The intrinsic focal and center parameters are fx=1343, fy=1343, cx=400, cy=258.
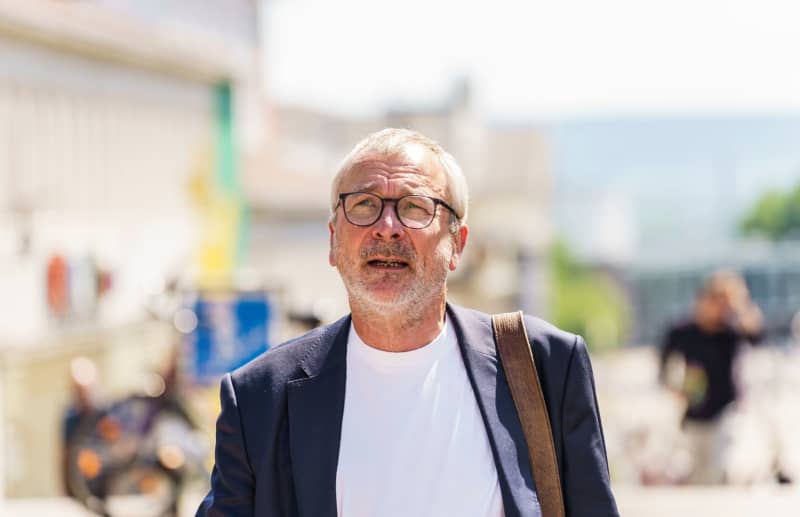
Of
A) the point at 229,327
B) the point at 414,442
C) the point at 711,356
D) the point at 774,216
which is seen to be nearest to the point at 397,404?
the point at 414,442

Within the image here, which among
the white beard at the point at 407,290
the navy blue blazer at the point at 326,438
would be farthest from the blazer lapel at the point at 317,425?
the white beard at the point at 407,290

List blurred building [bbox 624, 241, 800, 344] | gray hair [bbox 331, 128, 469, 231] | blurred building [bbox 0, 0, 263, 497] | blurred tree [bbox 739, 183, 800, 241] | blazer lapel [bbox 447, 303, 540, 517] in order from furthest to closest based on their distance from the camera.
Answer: blurred tree [bbox 739, 183, 800, 241] → blurred building [bbox 624, 241, 800, 344] → blurred building [bbox 0, 0, 263, 497] → gray hair [bbox 331, 128, 469, 231] → blazer lapel [bbox 447, 303, 540, 517]

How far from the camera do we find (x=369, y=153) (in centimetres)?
252

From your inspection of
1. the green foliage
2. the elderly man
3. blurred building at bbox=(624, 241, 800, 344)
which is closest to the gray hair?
the elderly man

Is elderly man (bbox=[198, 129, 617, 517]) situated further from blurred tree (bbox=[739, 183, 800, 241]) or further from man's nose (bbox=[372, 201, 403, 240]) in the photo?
blurred tree (bbox=[739, 183, 800, 241])

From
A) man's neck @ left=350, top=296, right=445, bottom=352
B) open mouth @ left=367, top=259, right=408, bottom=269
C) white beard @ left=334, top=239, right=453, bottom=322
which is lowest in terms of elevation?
man's neck @ left=350, top=296, right=445, bottom=352

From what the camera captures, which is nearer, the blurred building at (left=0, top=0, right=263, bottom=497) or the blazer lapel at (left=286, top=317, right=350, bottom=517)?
the blazer lapel at (left=286, top=317, right=350, bottom=517)

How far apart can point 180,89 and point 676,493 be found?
24.4 feet

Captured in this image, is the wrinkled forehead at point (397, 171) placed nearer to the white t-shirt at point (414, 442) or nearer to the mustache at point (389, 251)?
the mustache at point (389, 251)

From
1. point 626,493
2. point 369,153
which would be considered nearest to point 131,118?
point 626,493

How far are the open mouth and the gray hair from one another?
145 mm

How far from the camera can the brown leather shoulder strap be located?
2.41 m

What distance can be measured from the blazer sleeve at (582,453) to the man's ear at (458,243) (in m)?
0.29

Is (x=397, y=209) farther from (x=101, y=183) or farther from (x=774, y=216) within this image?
(x=774, y=216)
